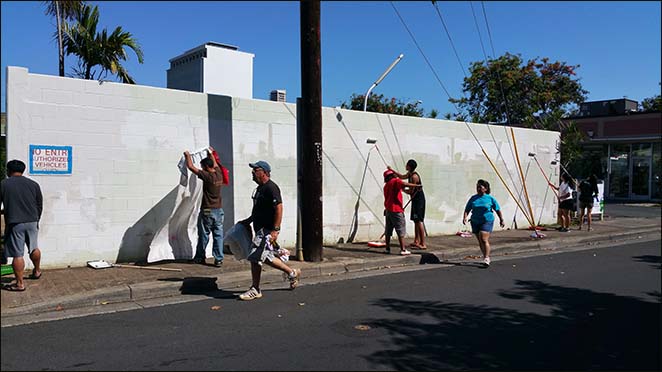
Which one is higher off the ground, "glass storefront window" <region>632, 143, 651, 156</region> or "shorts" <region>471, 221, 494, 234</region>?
"glass storefront window" <region>632, 143, 651, 156</region>

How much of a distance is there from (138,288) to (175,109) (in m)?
3.43

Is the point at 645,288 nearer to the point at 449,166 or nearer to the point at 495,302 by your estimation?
the point at 495,302

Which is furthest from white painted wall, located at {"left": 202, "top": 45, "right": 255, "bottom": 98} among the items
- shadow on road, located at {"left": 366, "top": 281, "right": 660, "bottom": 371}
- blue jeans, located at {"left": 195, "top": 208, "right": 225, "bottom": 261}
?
shadow on road, located at {"left": 366, "top": 281, "right": 660, "bottom": 371}

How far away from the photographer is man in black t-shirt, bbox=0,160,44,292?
680 centimetres

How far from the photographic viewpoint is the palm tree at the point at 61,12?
999 centimetres

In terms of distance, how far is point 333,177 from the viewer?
456 inches

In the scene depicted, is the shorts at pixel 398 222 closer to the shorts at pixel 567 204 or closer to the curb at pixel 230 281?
the curb at pixel 230 281

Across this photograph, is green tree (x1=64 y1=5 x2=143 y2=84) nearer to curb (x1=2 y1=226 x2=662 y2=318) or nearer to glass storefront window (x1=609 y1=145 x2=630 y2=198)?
curb (x1=2 y1=226 x2=662 y2=318)

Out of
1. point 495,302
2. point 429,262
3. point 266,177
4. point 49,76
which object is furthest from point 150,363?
point 429,262

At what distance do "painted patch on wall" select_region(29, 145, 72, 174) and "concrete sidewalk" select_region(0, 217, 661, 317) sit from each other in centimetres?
121

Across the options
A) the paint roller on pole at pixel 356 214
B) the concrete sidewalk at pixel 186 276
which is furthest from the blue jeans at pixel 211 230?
the paint roller on pole at pixel 356 214

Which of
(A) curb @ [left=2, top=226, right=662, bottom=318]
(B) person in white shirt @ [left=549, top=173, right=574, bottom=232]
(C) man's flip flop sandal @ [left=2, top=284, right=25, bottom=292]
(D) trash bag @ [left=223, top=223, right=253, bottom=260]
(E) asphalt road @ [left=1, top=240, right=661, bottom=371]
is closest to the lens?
(E) asphalt road @ [left=1, top=240, right=661, bottom=371]

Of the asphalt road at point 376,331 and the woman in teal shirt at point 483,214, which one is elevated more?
the woman in teal shirt at point 483,214

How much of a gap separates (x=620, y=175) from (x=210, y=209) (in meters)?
26.9
